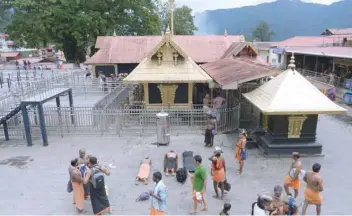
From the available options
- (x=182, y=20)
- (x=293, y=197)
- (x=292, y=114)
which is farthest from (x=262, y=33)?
(x=293, y=197)

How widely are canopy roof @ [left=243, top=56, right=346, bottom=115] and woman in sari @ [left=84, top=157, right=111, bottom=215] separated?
6.29 metres

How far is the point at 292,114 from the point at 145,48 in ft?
58.4

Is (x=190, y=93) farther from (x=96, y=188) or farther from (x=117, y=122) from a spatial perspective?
(x=96, y=188)

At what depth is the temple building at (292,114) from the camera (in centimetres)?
1054

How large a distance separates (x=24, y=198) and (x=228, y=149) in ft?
25.0

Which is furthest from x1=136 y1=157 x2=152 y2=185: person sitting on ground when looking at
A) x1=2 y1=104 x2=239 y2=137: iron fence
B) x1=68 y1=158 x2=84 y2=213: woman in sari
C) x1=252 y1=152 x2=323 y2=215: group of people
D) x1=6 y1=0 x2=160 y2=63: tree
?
x1=6 y1=0 x2=160 y2=63: tree

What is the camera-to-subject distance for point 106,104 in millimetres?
15383

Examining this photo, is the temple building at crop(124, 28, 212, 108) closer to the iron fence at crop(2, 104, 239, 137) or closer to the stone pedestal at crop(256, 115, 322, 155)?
the iron fence at crop(2, 104, 239, 137)

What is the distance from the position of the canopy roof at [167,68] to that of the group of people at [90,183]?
27.7 feet

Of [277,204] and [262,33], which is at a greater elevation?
[262,33]

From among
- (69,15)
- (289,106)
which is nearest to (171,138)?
(289,106)

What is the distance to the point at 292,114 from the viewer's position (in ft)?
34.8

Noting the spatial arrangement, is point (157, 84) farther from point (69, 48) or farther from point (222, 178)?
point (69, 48)

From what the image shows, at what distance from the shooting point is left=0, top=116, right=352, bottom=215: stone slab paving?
26.0 ft
